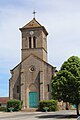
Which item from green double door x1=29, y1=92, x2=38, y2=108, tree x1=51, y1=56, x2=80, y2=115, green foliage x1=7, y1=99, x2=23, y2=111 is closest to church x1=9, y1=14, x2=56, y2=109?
green double door x1=29, y1=92, x2=38, y2=108

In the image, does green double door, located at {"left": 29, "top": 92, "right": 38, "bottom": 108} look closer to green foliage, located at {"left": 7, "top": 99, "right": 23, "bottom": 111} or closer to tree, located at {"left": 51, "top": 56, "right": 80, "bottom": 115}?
green foliage, located at {"left": 7, "top": 99, "right": 23, "bottom": 111}

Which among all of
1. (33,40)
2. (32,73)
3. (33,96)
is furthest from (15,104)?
(33,40)

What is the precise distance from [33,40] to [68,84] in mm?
30348

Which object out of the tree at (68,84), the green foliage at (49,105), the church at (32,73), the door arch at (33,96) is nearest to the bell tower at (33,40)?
the church at (32,73)

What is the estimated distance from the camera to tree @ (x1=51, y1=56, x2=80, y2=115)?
3469cm

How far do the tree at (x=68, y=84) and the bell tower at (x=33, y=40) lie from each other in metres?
27.4

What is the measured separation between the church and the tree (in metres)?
24.0

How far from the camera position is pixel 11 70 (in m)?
62.3

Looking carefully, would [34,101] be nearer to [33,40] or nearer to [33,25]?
[33,40]

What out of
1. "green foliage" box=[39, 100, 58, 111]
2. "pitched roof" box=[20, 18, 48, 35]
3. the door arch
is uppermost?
"pitched roof" box=[20, 18, 48, 35]

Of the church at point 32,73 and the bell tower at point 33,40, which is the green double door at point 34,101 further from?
the bell tower at point 33,40

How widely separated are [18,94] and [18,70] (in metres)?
4.84

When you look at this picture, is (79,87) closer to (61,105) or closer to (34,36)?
(61,105)

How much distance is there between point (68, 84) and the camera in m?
34.9
